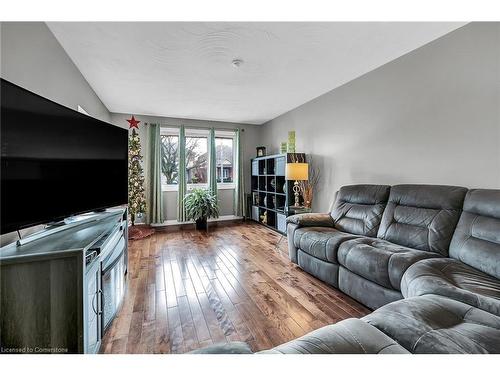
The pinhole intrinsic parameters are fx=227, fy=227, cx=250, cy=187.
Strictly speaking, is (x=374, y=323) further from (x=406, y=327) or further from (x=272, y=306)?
(x=272, y=306)

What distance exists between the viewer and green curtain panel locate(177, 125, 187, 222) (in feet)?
16.5

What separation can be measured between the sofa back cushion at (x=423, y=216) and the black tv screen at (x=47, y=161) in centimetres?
277

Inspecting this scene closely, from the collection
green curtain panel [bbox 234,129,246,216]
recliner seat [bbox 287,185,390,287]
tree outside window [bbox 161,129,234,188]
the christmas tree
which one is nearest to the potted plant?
tree outside window [bbox 161,129,234,188]

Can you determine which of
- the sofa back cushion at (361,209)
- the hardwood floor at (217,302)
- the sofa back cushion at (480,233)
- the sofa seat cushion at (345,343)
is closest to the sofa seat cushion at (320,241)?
the sofa back cushion at (361,209)

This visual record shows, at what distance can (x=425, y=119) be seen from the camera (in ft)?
7.95

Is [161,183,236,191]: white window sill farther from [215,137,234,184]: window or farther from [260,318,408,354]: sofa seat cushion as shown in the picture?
[260,318,408,354]: sofa seat cushion

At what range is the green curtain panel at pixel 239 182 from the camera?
555cm

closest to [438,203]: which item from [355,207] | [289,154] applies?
[355,207]

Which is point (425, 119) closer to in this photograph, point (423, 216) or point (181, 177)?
point (423, 216)

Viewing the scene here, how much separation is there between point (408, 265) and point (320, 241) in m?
0.83

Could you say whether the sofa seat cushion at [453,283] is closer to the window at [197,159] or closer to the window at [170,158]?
the window at [197,159]

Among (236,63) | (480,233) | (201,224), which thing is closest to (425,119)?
(480,233)

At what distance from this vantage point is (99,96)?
371cm
